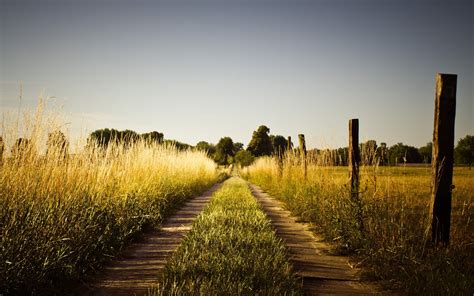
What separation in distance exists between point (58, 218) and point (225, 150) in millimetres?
61275

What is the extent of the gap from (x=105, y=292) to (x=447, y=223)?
374cm

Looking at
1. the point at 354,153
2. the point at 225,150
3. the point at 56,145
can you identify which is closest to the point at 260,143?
the point at 225,150

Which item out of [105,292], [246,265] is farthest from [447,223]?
[105,292]

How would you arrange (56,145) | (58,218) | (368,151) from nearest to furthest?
1. (58,218)
2. (56,145)
3. (368,151)

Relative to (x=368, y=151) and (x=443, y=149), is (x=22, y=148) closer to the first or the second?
(x=368, y=151)

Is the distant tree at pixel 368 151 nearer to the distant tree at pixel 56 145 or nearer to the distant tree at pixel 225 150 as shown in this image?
the distant tree at pixel 56 145

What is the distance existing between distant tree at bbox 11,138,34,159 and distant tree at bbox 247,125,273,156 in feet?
160

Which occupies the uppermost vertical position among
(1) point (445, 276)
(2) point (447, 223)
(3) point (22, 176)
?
(3) point (22, 176)

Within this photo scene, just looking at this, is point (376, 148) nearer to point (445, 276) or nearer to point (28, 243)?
point (445, 276)

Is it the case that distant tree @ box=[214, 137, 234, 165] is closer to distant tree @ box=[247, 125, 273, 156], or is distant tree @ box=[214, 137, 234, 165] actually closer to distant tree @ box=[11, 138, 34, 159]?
distant tree @ box=[247, 125, 273, 156]

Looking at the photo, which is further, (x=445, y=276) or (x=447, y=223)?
(x=447, y=223)

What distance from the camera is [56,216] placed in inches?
135

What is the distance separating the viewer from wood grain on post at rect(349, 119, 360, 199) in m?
4.99

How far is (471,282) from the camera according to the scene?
108 inches
